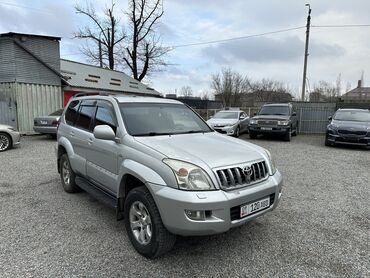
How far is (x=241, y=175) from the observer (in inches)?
112

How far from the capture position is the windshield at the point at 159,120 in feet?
11.6

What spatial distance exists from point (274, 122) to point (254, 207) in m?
10.4

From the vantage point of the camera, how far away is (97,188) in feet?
13.2

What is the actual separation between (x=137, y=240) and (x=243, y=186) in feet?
4.46

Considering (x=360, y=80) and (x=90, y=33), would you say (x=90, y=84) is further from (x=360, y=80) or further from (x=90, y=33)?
(x=360, y=80)

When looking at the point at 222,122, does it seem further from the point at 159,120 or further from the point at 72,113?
the point at 159,120

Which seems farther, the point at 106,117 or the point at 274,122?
the point at 274,122

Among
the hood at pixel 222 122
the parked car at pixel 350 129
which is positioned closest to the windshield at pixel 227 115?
the hood at pixel 222 122

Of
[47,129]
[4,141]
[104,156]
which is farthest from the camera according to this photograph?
[47,129]

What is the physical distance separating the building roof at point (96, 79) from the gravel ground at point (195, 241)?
13306 mm

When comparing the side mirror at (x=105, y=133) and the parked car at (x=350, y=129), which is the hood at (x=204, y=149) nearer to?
the side mirror at (x=105, y=133)

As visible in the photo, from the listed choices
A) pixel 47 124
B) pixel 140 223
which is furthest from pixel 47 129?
pixel 140 223

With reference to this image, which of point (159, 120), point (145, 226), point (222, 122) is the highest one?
point (159, 120)

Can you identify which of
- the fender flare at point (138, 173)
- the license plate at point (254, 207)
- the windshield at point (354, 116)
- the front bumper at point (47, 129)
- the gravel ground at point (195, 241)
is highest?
the windshield at point (354, 116)
